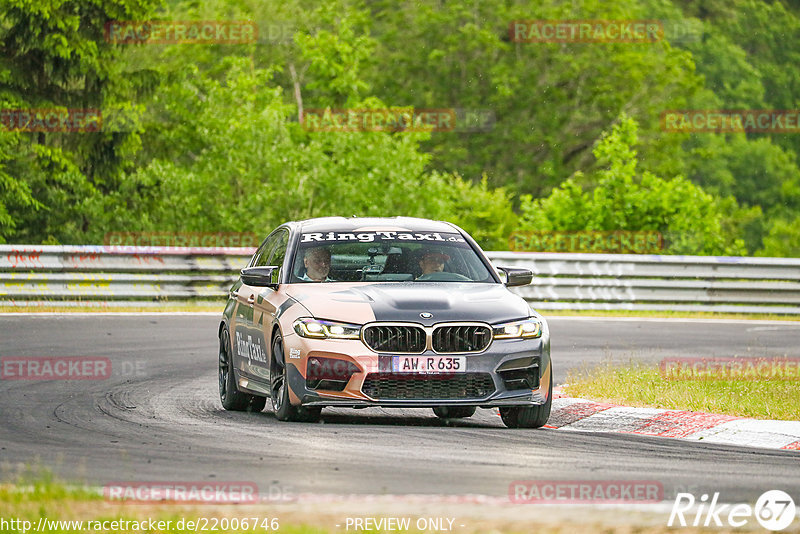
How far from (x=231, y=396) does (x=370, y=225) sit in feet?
5.78

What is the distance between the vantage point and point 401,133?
45656 millimetres

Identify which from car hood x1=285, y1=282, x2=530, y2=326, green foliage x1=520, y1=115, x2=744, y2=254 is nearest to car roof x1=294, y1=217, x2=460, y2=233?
car hood x1=285, y1=282, x2=530, y2=326

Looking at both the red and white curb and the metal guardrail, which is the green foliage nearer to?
the metal guardrail

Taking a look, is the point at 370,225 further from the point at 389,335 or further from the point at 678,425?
the point at 678,425

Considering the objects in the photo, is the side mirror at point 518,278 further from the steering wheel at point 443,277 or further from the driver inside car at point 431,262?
the driver inside car at point 431,262

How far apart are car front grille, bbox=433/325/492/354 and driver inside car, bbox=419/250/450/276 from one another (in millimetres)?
1262

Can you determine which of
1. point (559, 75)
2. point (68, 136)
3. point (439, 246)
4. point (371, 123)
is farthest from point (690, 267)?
point (559, 75)

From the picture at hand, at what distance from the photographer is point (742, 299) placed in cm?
2441

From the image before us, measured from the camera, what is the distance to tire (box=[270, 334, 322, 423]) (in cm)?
1065

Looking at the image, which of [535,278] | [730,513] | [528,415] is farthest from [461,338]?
[535,278]

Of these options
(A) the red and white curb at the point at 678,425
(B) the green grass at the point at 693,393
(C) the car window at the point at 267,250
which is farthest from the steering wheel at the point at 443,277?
(B) the green grass at the point at 693,393

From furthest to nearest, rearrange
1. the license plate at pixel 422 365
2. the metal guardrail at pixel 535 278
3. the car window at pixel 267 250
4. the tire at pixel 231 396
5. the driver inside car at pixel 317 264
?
the metal guardrail at pixel 535 278 < the car window at pixel 267 250 < the tire at pixel 231 396 < the driver inside car at pixel 317 264 < the license plate at pixel 422 365

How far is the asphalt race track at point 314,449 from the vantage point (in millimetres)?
8070

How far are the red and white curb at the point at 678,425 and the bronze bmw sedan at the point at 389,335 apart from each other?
28.1 inches
